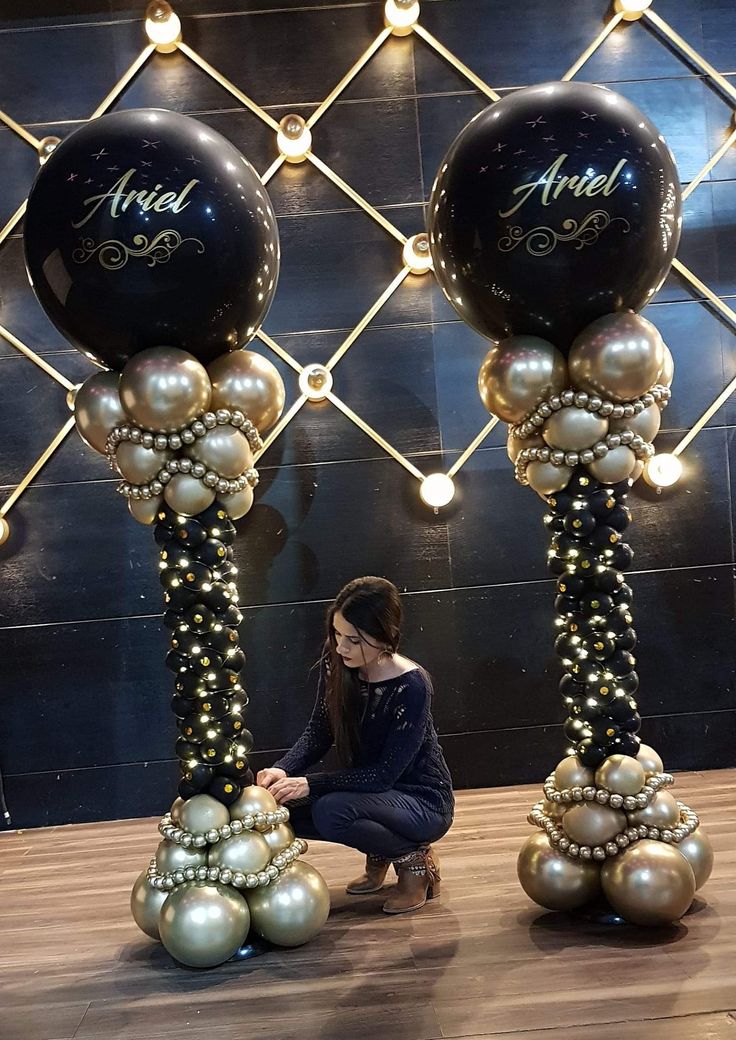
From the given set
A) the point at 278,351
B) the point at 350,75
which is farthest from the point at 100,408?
the point at 350,75

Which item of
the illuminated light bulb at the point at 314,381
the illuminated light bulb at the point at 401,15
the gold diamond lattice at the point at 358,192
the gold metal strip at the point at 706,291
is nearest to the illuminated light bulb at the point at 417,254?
the gold diamond lattice at the point at 358,192

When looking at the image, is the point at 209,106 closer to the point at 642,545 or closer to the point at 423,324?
the point at 423,324

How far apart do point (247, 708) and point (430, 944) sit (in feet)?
4.36

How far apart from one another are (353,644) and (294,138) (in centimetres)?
169

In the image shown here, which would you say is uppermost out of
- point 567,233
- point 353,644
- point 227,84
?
point 227,84

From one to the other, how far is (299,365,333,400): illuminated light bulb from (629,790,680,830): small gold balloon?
5.37ft

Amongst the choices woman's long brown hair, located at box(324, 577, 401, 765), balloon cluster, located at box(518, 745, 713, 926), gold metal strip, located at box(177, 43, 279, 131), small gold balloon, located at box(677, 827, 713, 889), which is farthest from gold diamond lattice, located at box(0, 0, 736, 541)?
small gold balloon, located at box(677, 827, 713, 889)

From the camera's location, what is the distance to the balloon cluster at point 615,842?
6.64 ft

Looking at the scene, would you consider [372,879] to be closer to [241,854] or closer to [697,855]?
[241,854]

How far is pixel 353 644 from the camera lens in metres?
2.28

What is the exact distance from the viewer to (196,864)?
2068mm

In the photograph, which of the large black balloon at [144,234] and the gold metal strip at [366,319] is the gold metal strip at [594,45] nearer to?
the gold metal strip at [366,319]

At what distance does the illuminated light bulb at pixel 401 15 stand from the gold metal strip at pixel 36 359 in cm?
149

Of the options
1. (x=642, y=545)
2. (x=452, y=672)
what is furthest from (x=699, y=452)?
(x=452, y=672)
